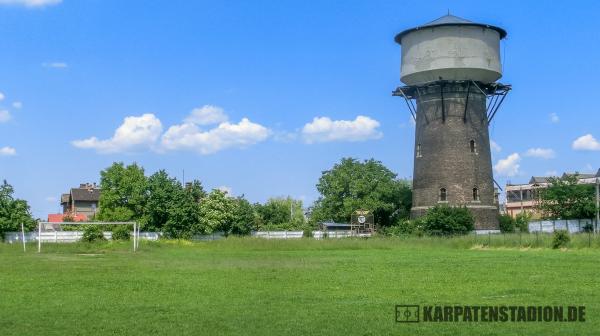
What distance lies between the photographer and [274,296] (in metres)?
18.5

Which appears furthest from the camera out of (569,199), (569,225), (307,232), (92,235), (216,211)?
(307,232)

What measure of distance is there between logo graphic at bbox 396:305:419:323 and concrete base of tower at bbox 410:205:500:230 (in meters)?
44.4

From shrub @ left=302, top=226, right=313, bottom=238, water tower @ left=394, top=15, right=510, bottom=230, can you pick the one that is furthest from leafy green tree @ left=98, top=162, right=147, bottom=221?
water tower @ left=394, top=15, right=510, bottom=230

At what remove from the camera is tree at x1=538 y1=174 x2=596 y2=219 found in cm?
6406

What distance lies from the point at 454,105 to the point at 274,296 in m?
42.9

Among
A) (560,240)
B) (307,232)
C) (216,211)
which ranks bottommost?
(560,240)

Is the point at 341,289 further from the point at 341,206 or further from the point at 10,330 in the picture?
the point at 341,206

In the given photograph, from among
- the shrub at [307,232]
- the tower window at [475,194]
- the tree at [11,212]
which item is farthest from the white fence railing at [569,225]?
the tree at [11,212]

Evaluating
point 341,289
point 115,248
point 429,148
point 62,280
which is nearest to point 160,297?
point 341,289

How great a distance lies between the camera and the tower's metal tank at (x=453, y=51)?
56.9 m

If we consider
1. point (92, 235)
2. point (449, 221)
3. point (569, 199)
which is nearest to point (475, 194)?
point (449, 221)

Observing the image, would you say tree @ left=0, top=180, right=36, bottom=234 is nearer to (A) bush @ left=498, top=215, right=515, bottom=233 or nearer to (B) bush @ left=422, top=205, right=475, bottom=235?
(B) bush @ left=422, top=205, right=475, bottom=235

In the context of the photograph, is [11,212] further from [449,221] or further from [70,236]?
[449,221]

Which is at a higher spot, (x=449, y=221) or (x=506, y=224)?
(x=449, y=221)
